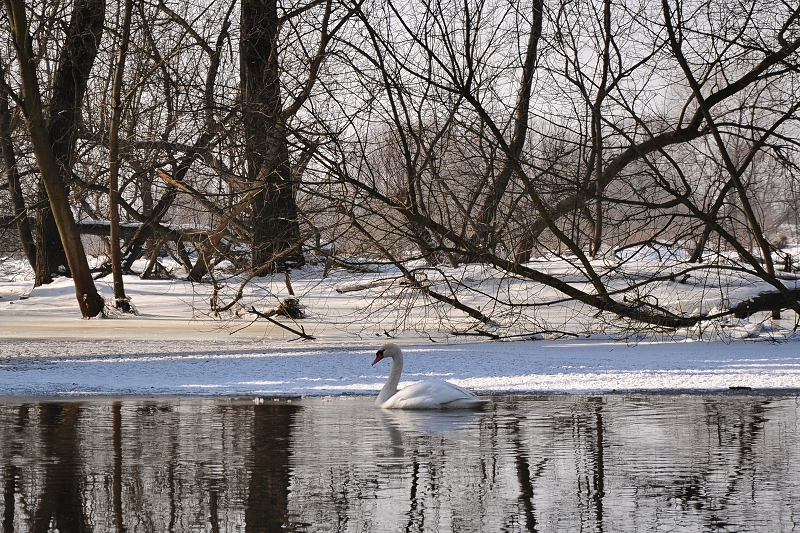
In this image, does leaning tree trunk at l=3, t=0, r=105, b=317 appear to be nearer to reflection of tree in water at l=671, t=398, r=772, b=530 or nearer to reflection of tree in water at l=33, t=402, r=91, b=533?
reflection of tree in water at l=33, t=402, r=91, b=533

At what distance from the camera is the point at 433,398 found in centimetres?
1030

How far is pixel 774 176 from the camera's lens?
49.0 feet

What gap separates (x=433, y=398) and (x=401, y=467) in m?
3.28

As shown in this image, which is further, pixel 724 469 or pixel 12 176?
pixel 12 176

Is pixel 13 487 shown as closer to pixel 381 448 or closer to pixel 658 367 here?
pixel 381 448

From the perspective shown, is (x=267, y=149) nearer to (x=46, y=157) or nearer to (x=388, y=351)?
(x=388, y=351)

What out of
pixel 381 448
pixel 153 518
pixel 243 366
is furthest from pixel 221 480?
pixel 243 366

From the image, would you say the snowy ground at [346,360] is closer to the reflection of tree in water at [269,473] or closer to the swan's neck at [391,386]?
the swan's neck at [391,386]

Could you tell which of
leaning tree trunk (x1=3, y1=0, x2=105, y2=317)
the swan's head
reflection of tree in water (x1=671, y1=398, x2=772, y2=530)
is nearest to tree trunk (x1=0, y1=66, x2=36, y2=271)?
leaning tree trunk (x1=3, y1=0, x2=105, y2=317)

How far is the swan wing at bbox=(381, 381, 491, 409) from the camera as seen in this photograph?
10.2m

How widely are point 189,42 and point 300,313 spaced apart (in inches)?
214

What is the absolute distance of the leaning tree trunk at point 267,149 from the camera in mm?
14094

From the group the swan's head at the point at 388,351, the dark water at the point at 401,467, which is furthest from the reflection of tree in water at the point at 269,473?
the swan's head at the point at 388,351

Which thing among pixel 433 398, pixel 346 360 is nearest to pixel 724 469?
pixel 433 398
